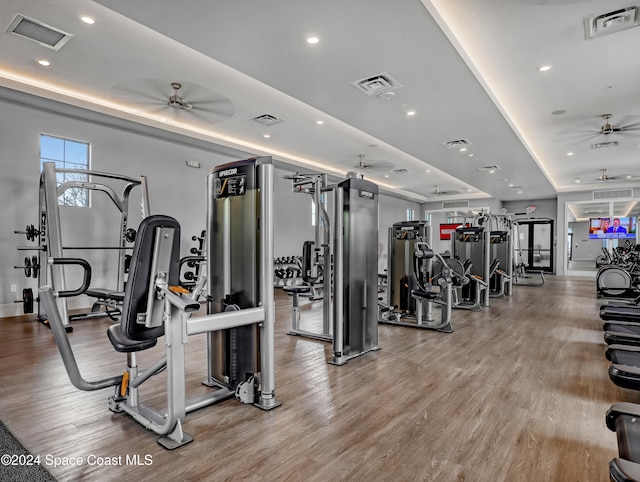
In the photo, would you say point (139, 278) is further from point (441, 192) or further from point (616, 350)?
point (441, 192)

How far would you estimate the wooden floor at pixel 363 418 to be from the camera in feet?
6.03

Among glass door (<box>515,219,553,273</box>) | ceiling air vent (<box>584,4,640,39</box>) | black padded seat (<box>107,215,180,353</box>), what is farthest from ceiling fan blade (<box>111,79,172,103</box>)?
glass door (<box>515,219,553,273</box>)

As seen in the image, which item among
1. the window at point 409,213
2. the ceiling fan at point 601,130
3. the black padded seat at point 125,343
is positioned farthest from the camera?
the window at point 409,213

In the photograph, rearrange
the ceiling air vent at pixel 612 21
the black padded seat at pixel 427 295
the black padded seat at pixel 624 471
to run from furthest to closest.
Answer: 1. the black padded seat at pixel 427 295
2. the ceiling air vent at pixel 612 21
3. the black padded seat at pixel 624 471

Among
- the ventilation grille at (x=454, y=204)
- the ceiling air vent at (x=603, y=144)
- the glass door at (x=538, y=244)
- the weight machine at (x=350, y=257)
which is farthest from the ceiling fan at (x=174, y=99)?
the glass door at (x=538, y=244)

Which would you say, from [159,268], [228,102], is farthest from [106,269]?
[159,268]

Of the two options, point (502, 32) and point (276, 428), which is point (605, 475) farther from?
point (502, 32)

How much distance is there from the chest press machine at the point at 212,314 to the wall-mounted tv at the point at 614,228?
583 inches

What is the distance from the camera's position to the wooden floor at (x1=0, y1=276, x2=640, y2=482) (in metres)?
Answer: 1.84

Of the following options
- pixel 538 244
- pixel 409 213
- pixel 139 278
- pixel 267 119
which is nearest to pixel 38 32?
pixel 267 119

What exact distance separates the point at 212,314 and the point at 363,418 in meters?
1.17

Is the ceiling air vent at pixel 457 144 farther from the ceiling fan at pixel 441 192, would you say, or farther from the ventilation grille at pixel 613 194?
the ventilation grille at pixel 613 194

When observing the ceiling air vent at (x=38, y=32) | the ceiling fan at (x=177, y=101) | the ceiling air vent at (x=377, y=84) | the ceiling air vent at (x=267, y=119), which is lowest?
the ceiling air vent at (x=377, y=84)

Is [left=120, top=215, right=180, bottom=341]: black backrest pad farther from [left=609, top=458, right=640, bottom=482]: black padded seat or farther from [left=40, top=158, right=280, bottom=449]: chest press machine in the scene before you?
[left=609, top=458, right=640, bottom=482]: black padded seat
